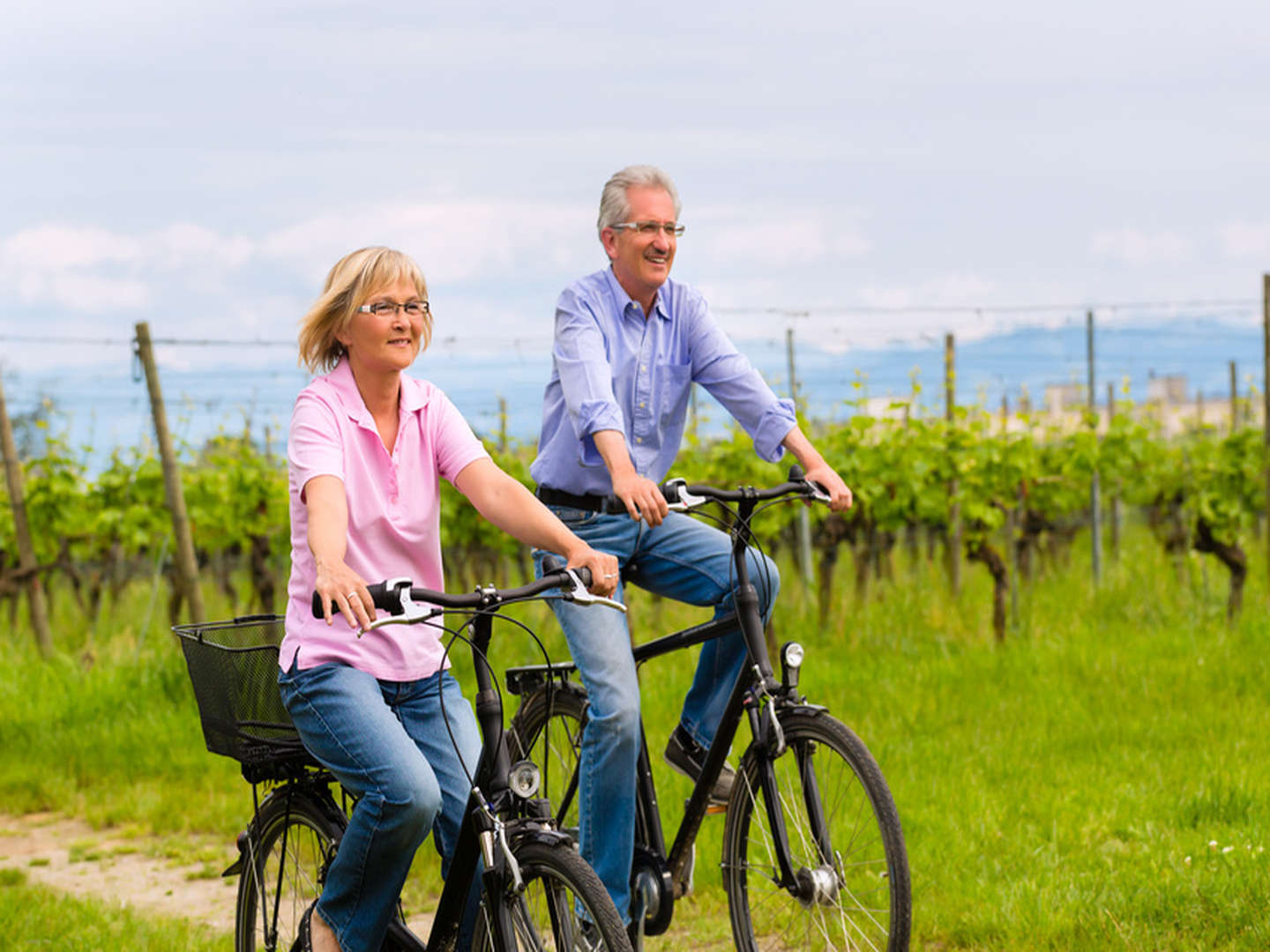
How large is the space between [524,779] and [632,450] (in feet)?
4.58

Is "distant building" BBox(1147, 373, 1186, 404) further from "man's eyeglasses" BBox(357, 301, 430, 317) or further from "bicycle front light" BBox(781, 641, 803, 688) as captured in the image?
"man's eyeglasses" BBox(357, 301, 430, 317)

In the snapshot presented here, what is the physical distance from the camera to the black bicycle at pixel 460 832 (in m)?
2.70

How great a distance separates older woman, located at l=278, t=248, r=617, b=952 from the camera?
294 centimetres

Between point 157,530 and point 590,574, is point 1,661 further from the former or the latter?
point 590,574

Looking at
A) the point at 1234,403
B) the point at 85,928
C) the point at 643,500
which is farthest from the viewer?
the point at 1234,403

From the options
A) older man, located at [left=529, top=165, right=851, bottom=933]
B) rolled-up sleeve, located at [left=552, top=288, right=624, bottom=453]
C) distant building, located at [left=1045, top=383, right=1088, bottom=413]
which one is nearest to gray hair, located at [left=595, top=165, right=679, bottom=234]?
older man, located at [left=529, top=165, right=851, bottom=933]

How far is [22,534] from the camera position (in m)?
9.06

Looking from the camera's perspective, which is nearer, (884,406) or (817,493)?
(817,493)

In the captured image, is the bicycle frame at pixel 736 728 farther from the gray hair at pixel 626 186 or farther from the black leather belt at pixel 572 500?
the gray hair at pixel 626 186

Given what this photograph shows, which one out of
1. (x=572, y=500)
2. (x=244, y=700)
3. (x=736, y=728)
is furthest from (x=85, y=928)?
(x=736, y=728)

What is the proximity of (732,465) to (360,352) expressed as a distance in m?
6.69

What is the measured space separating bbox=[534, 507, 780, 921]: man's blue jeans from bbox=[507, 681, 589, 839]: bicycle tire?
30cm

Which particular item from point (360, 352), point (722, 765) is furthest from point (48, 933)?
point (360, 352)

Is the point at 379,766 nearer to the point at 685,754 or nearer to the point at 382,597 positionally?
the point at 382,597
